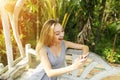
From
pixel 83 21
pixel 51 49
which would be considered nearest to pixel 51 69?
pixel 51 49

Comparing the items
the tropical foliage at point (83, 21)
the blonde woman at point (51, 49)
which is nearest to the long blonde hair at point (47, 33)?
the blonde woman at point (51, 49)

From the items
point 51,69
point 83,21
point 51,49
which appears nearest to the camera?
point 51,69

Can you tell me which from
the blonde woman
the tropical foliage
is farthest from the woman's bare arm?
the tropical foliage

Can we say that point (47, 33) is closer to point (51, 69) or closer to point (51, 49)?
point (51, 49)

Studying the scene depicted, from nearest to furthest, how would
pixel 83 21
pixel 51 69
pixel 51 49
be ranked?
pixel 51 69, pixel 51 49, pixel 83 21

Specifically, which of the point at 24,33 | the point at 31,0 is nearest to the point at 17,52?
the point at 24,33

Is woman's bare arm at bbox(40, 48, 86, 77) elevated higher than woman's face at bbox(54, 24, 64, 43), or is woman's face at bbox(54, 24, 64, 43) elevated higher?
woman's face at bbox(54, 24, 64, 43)

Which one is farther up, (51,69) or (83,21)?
(83,21)

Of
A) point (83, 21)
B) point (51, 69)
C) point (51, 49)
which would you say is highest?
point (83, 21)

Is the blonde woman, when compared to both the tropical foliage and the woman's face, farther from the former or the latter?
the tropical foliage

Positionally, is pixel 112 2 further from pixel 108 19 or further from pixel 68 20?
pixel 68 20

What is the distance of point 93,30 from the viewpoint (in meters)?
5.11

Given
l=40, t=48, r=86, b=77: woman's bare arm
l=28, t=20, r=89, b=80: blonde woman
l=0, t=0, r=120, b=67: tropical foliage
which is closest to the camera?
l=40, t=48, r=86, b=77: woman's bare arm

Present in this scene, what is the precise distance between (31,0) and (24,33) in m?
0.69
